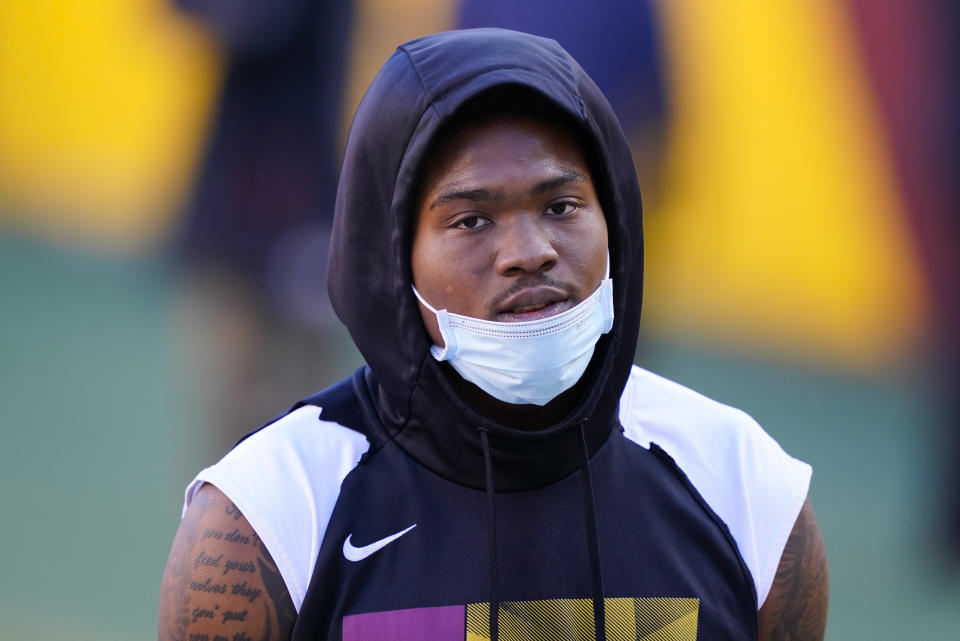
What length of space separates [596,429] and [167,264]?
2.04 meters

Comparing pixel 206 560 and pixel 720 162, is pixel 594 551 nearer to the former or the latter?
pixel 206 560

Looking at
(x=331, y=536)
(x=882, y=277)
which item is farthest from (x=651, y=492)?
(x=882, y=277)

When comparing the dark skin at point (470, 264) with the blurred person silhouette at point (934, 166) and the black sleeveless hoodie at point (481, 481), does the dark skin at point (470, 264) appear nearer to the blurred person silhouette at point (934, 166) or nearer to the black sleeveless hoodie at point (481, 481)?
the black sleeveless hoodie at point (481, 481)

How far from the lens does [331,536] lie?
1.61 metres

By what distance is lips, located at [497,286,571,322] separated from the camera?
1.62 metres

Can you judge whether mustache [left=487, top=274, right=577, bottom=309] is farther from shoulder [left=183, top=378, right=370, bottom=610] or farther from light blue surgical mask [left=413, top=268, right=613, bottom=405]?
shoulder [left=183, top=378, right=370, bottom=610]

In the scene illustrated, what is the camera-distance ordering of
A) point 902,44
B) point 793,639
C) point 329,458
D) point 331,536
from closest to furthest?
point 331,536
point 329,458
point 793,639
point 902,44

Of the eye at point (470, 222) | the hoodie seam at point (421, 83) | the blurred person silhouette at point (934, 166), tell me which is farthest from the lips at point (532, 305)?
the blurred person silhouette at point (934, 166)

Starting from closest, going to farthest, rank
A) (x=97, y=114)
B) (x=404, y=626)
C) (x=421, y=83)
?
1. (x=404, y=626)
2. (x=421, y=83)
3. (x=97, y=114)

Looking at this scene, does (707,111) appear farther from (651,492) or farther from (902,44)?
(651,492)

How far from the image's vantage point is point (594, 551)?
5.35 feet

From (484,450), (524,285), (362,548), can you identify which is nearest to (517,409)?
(484,450)

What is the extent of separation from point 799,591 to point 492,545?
62 centimetres

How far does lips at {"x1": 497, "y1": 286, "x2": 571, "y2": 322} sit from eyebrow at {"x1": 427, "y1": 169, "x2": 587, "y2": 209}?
161 mm
